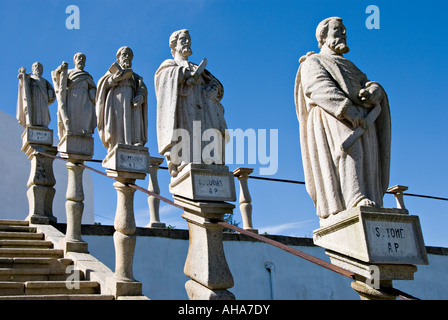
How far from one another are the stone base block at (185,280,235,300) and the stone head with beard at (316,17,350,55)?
227 cm

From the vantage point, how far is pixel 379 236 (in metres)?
3.65

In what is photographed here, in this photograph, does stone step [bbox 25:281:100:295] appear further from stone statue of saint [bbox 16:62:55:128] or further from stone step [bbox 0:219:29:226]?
stone statue of saint [bbox 16:62:55:128]

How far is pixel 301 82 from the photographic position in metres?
4.43

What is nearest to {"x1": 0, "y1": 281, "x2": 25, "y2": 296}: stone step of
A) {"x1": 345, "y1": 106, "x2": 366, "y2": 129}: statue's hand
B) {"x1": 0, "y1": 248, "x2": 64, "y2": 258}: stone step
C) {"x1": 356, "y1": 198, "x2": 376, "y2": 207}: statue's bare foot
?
{"x1": 0, "y1": 248, "x2": 64, "y2": 258}: stone step

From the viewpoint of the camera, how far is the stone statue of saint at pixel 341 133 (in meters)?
4.00

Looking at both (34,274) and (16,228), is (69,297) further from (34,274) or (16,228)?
(16,228)

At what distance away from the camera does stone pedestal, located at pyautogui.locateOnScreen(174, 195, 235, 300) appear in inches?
177

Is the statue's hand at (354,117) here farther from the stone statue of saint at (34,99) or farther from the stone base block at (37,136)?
the stone statue of saint at (34,99)

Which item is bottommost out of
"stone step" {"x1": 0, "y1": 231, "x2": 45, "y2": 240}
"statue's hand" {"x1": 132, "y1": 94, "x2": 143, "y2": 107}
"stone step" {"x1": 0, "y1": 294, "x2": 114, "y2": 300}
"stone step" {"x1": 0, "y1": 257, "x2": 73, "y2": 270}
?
"stone step" {"x1": 0, "y1": 294, "x2": 114, "y2": 300}

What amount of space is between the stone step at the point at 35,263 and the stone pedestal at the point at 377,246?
167 inches

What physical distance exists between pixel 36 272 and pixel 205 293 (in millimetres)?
2926
